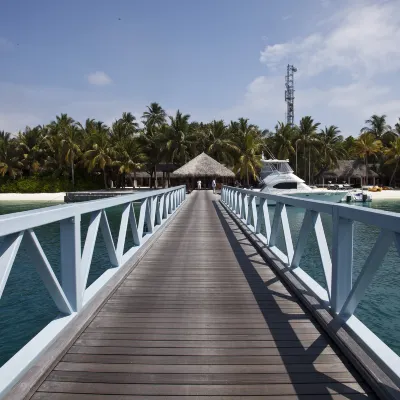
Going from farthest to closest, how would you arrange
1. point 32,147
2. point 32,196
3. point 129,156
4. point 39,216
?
1. point 32,147
2. point 129,156
3. point 32,196
4. point 39,216

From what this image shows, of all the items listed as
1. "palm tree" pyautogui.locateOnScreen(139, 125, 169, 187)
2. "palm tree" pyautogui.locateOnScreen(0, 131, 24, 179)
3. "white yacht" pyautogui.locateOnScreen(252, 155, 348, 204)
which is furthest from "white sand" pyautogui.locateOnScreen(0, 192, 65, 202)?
"white yacht" pyautogui.locateOnScreen(252, 155, 348, 204)

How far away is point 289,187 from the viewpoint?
92.2 ft

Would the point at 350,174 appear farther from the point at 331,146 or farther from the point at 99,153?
the point at 99,153

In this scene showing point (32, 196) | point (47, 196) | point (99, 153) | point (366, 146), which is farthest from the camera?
point (366, 146)

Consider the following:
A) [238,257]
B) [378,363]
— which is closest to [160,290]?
[238,257]

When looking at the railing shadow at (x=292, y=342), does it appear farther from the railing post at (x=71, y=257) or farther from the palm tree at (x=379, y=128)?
the palm tree at (x=379, y=128)

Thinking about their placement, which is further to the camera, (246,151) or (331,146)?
(331,146)

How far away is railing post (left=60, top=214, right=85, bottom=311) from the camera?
2752 millimetres

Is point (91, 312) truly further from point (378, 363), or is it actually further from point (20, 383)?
point (378, 363)

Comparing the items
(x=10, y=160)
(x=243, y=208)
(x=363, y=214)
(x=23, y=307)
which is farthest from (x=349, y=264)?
(x=10, y=160)

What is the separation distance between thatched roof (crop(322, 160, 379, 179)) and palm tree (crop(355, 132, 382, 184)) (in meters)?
2.49

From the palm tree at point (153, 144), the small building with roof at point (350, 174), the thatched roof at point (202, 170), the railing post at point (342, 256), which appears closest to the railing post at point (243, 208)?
the railing post at point (342, 256)

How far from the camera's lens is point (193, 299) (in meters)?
3.75

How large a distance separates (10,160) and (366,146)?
146 feet
